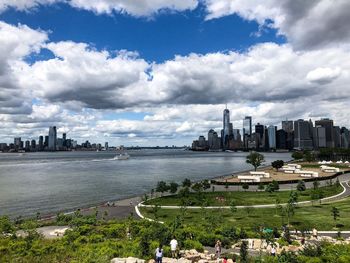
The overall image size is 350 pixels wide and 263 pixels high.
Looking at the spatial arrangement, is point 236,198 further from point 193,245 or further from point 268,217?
point 193,245

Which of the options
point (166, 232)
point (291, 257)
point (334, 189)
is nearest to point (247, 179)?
point (334, 189)

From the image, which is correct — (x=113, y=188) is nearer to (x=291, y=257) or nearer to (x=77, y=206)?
(x=77, y=206)

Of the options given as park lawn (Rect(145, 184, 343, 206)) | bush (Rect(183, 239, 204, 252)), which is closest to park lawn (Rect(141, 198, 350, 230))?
park lawn (Rect(145, 184, 343, 206))

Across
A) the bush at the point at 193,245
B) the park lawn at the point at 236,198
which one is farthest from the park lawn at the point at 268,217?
the bush at the point at 193,245

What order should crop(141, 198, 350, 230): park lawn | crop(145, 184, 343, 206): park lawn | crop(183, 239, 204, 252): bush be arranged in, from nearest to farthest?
crop(183, 239, 204, 252): bush → crop(141, 198, 350, 230): park lawn → crop(145, 184, 343, 206): park lawn

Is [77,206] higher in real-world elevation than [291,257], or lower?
lower

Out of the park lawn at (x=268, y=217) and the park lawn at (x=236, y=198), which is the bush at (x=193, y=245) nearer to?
the park lawn at (x=268, y=217)

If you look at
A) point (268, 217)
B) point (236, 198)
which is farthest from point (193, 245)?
point (236, 198)

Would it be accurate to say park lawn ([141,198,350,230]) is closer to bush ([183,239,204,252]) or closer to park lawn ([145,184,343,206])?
park lawn ([145,184,343,206])

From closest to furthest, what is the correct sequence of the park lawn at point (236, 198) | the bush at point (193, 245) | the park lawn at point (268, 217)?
the bush at point (193, 245) → the park lawn at point (268, 217) → the park lawn at point (236, 198)
